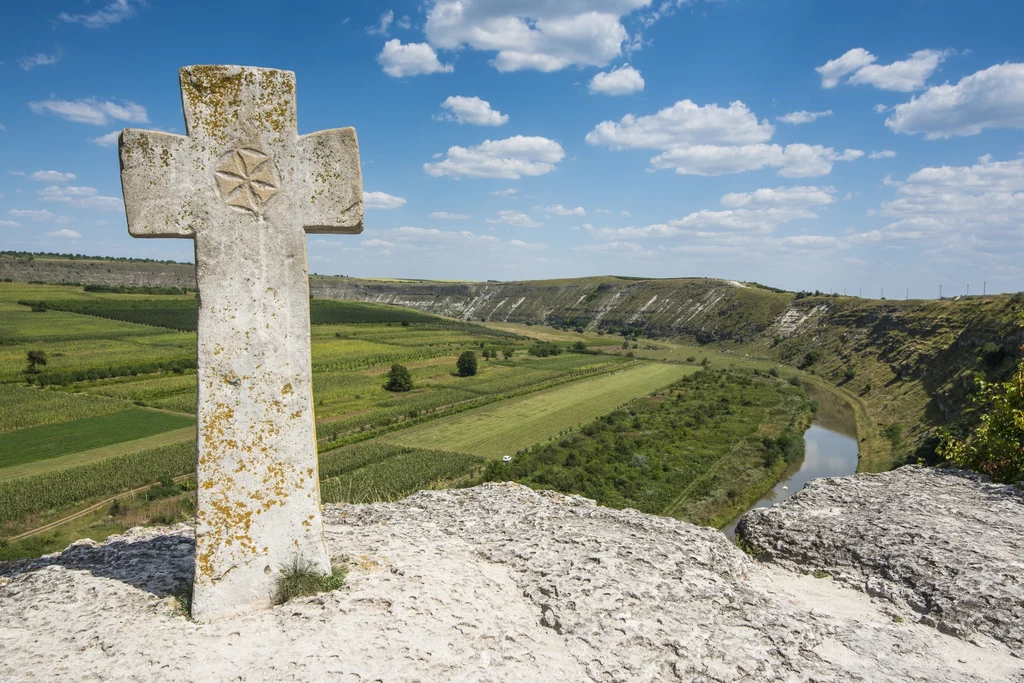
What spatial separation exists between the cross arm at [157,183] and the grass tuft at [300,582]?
4.09m

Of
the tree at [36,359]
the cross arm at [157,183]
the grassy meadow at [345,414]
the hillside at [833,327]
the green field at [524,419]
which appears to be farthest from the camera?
the tree at [36,359]

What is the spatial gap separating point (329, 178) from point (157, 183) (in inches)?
74.8

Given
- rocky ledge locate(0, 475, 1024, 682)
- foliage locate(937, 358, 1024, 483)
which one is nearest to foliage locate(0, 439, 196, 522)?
rocky ledge locate(0, 475, 1024, 682)

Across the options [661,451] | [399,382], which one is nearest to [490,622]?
[661,451]

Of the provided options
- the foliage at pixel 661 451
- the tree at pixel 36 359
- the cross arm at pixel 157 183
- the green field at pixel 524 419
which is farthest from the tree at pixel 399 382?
the cross arm at pixel 157 183

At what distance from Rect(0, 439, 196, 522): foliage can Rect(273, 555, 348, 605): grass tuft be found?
980 inches

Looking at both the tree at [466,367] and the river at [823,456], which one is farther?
the tree at [466,367]

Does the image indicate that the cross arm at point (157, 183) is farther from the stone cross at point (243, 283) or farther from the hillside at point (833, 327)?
the hillside at point (833, 327)

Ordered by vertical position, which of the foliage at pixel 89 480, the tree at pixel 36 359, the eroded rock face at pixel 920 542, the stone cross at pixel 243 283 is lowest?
the foliage at pixel 89 480

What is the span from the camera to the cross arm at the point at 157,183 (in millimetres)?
6770

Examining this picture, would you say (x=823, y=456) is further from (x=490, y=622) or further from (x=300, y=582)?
(x=300, y=582)

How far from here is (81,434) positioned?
44.7 meters

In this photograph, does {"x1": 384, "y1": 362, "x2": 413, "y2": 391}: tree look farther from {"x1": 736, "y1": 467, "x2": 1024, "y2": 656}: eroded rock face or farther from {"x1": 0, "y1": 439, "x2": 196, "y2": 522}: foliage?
{"x1": 736, "y1": 467, "x2": 1024, "y2": 656}: eroded rock face

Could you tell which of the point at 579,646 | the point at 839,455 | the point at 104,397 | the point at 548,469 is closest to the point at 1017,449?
the point at 579,646
